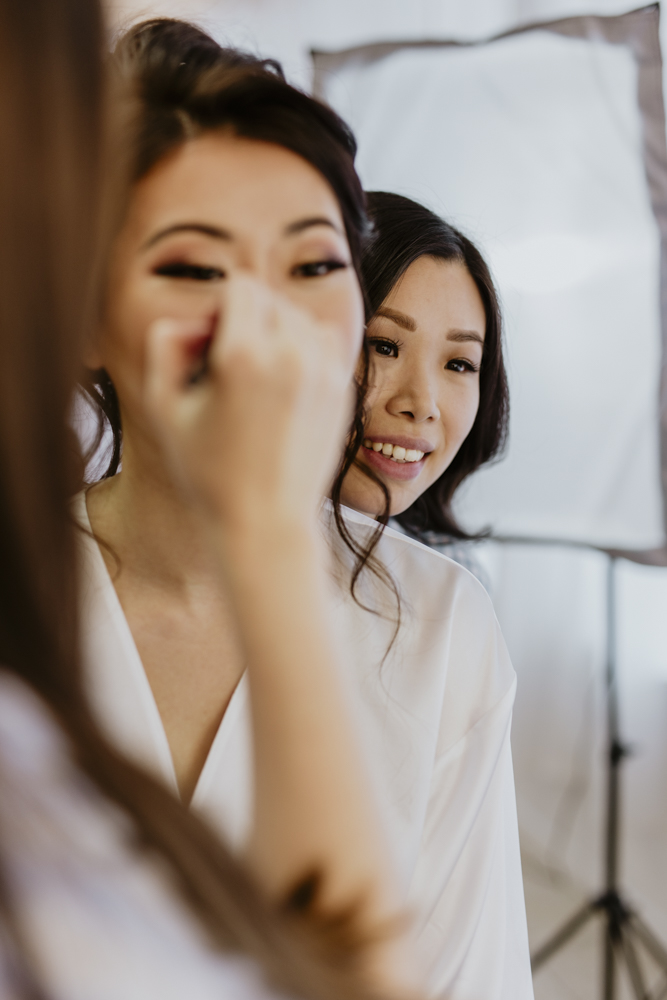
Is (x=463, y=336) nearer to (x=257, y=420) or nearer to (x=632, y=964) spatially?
(x=257, y=420)

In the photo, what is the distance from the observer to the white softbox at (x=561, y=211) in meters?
1.23

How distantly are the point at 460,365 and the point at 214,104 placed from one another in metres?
0.42

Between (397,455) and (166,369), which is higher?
(166,369)

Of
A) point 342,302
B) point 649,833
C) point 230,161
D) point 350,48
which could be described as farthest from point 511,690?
point 649,833


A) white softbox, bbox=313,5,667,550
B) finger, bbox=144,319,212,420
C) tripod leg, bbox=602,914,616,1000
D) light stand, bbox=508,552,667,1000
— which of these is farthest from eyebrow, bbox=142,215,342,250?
tripod leg, bbox=602,914,616,1000

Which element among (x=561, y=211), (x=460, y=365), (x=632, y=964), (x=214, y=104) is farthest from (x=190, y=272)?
(x=632, y=964)

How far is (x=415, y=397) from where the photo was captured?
33.4 inches

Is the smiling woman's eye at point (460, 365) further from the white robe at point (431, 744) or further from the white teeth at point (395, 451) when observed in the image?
the white robe at point (431, 744)

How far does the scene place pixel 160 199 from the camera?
52 centimetres

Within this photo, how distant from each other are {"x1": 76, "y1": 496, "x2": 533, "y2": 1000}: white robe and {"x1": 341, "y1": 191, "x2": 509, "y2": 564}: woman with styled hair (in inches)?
7.4

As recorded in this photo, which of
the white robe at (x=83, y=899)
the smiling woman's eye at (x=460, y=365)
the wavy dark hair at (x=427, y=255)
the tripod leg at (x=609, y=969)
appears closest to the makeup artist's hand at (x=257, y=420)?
the white robe at (x=83, y=899)

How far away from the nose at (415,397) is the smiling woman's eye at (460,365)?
4cm

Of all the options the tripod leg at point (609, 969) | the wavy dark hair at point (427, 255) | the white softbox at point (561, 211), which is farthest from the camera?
the tripod leg at point (609, 969)

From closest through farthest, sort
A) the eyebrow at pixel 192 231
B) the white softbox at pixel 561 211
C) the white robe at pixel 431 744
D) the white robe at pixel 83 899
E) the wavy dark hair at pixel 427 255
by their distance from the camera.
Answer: the white robe at pixel 83 899 → the eyebrow at pixel 192 231 → the white robe at pixel 431 744 → the wavy dark hair at pixel 427 255 → the white softbox at pixel 561 211
